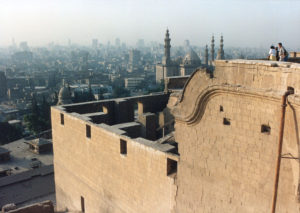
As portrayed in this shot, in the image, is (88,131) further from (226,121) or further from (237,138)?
(237,138)

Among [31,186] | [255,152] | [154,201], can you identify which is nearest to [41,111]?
[31,186]

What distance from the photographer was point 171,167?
6102 millimetres

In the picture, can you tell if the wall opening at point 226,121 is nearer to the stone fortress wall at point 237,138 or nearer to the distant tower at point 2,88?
the stone fortress wall at point 237,138

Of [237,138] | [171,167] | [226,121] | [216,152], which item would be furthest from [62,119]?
[237,138]

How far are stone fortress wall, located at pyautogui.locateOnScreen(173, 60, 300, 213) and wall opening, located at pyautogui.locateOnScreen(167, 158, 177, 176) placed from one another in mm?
262

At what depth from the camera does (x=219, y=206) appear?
16.8ft

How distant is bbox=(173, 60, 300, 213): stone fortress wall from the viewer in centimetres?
411

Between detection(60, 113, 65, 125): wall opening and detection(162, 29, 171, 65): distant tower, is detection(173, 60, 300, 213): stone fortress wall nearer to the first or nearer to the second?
detection(60, 113, 65, 125): wall opening

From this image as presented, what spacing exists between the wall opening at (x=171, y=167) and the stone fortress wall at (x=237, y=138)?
0.26m

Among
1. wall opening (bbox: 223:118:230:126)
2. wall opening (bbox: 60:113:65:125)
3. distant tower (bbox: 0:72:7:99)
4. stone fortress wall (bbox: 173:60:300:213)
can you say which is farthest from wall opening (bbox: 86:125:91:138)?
distant tower (bbox: 0:72:7:99)

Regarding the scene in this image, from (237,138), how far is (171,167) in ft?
5.75

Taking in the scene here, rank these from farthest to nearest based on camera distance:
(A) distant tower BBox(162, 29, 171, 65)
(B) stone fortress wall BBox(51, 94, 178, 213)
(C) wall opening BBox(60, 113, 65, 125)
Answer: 1. (A) distant tower BBox(162, 29, 171, 65)
2. (C) wall opening BBox(60, 113, 65, 125)
3. (B) stone fortress wall BBox(51, 94, 178, 213)

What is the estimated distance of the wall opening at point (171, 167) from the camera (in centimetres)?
602

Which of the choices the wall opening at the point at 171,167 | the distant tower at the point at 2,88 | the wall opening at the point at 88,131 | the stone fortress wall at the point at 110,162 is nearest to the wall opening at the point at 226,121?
the stone fortress wall at the point at 110,162
